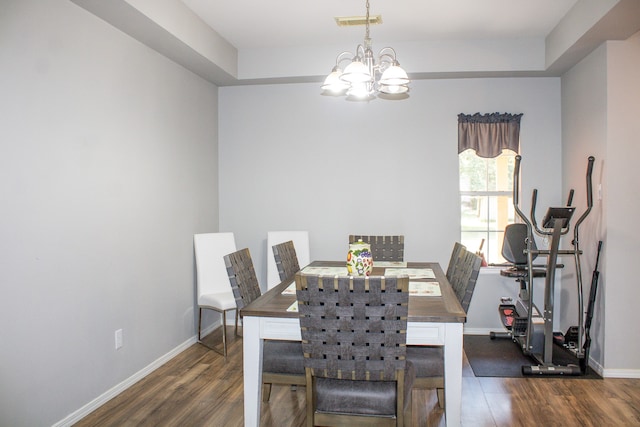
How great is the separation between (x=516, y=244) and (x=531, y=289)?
0.55m

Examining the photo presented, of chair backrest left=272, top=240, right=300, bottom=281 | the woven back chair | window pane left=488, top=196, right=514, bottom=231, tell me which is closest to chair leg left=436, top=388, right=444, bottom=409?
the woven back chair

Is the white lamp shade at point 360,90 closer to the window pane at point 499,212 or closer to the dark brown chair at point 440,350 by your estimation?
the dark brown chair at point 440,350

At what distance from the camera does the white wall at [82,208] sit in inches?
97.3

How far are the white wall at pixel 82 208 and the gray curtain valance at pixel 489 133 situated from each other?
266 centimetres

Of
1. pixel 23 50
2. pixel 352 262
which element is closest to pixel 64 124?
pixel 23 50

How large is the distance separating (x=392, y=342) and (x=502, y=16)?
9.95 ft

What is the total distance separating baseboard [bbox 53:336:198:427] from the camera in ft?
9.37

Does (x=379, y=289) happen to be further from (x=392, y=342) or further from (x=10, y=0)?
(x=10, y=0)

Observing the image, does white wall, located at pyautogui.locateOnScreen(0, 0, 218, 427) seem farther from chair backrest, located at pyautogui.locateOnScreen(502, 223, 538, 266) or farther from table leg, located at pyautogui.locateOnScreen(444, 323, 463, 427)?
chair backrest, located at pyautogui.locateOnScreen(502, 223, 538, 266)

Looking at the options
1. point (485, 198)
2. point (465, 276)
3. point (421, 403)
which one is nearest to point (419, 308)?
point (465, 276)

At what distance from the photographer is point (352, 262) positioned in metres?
2.74

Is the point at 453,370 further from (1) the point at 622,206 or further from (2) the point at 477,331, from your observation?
(2) the point at 477,331

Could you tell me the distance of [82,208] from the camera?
9.75ft

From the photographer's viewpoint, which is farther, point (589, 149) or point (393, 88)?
point (589, 149)
